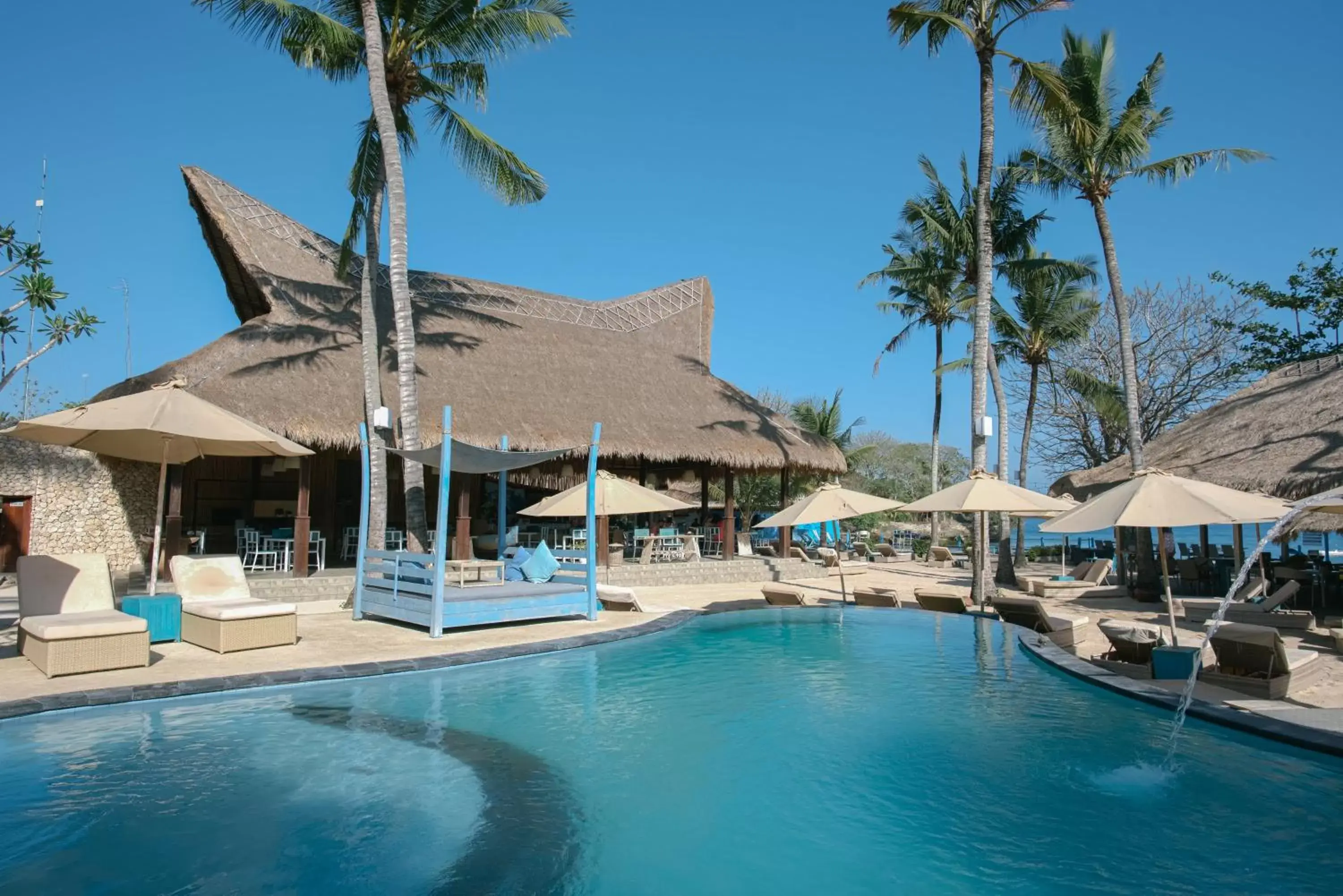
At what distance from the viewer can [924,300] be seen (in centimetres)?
2362

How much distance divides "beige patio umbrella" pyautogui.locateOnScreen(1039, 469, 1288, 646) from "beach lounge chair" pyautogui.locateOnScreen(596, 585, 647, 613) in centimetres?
520

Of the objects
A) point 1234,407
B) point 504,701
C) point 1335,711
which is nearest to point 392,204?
point 504,701

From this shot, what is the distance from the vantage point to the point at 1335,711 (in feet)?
17.7

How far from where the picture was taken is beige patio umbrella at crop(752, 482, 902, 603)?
1100 centimetres

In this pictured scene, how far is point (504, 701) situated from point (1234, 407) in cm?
1603

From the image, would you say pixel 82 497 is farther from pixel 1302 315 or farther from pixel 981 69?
pixel 1302 315

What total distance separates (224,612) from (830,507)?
7.33m

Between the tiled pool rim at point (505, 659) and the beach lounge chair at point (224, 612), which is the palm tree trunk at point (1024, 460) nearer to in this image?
the tiled pool rim at point (505, 659)

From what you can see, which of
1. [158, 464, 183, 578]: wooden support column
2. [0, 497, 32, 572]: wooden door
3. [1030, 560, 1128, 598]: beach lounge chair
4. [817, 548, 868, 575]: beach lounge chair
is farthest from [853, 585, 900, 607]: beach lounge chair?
[0, 497, 32, 572]: wooden door

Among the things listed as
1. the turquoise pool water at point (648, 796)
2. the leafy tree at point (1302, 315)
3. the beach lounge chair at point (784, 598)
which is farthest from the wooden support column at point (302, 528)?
the leafy tree at point (1302, 315)

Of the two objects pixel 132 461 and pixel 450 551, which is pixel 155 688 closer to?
pixel 450 551

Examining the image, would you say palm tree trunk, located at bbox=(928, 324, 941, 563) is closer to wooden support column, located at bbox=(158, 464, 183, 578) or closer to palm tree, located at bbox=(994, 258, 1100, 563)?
palm tree, located at bbox=(994, 258, 1100, 563)

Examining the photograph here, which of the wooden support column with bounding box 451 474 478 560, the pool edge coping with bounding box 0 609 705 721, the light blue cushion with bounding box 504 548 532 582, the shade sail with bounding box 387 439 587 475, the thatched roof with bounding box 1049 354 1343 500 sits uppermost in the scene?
the thatched roof with bounding box 1049 354 1343 500

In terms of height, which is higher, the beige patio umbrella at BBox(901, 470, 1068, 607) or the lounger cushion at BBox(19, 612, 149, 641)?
the beige patio umbrella at BBox(901, 470, 1068, 607)
